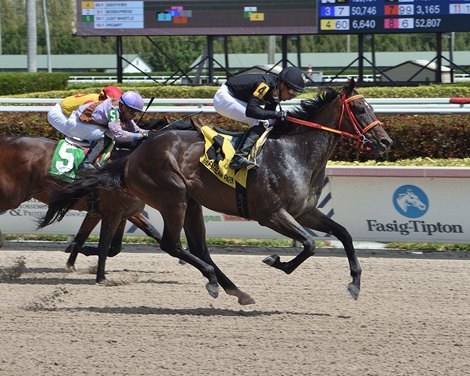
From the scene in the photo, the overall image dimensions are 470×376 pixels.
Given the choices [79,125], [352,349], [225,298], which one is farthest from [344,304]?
[79,125]

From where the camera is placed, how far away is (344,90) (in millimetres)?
6691

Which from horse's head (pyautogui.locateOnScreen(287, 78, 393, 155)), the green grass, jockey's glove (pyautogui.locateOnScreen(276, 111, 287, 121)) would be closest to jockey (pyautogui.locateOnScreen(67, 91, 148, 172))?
jockey's glove (pyautogui.locateOnScreen(276, 111, 287, 121))

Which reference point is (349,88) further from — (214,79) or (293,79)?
(214,79)

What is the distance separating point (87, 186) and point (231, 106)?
1.19 meters

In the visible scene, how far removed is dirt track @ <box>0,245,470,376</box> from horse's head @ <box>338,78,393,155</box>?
107 cm

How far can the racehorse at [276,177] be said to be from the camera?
655 centimetres

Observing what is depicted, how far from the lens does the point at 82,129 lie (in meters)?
8.04

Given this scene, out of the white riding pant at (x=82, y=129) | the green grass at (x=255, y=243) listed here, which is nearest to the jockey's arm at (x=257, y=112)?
the white riding pant at (x=82, y=129)

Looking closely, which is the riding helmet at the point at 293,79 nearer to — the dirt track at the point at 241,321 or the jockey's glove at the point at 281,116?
the jockey's glove at the point at 281,116

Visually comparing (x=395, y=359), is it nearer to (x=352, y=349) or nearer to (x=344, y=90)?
(x=352, y=349)

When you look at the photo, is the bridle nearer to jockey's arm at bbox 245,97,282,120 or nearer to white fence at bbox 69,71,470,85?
jockey's arm at bbox 245,97,282,120

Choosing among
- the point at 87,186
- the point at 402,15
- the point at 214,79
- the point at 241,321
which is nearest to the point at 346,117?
the point at 241,321

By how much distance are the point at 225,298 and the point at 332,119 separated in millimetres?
1471

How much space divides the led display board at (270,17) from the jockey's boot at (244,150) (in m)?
10.7
